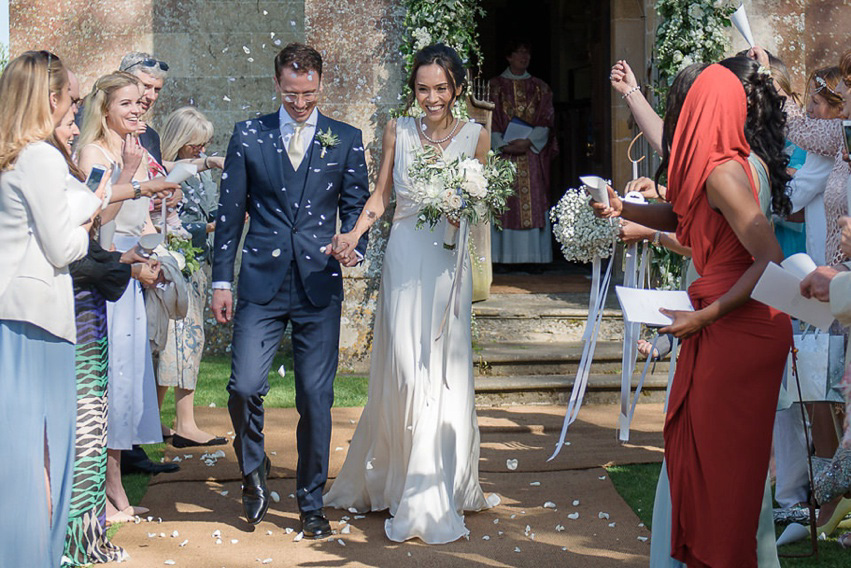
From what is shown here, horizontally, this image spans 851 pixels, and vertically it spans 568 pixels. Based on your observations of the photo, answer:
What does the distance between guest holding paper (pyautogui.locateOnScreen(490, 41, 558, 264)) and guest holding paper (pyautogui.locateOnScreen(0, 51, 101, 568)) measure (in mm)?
8906

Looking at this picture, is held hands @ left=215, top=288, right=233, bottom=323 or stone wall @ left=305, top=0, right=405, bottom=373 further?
stone wall @ left=305, top=0, right=405, bottom=373

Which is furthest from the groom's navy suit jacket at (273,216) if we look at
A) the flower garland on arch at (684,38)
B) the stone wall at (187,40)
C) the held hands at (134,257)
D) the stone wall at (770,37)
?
the stone wall at (187,40)

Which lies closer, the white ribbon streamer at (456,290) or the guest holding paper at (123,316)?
the white ribbon streamer at (456,290)

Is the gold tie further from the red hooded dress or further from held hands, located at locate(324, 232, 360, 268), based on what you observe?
the red hooded dress

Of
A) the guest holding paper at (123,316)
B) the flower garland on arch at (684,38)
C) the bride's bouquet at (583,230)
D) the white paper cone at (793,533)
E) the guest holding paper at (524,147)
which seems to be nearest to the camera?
the white paper cone at (793,533)

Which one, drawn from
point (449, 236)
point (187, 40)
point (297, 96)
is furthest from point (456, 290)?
point (187, 40)

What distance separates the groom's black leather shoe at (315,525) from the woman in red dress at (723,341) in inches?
84.0

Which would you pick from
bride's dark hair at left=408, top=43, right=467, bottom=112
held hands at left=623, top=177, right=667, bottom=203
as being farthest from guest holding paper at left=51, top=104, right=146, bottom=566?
held hands at left=623, top=177, right=667, bottom=203

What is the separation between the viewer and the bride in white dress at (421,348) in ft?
17.9

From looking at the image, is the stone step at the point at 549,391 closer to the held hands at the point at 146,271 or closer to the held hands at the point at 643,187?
the held hands at the point at 643,187

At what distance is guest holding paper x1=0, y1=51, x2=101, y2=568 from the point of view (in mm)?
4000

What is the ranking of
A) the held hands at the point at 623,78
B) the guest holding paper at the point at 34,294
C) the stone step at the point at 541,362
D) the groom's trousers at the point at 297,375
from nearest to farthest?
the guest holding paper at the point at 34,294 → the held hands at the point at 623,78 → the groom's trousers at the point at 297,375 → the stone step at the point at 541,362

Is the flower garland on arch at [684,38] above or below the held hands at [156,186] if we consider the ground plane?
above

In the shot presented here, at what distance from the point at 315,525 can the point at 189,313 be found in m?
2.48
